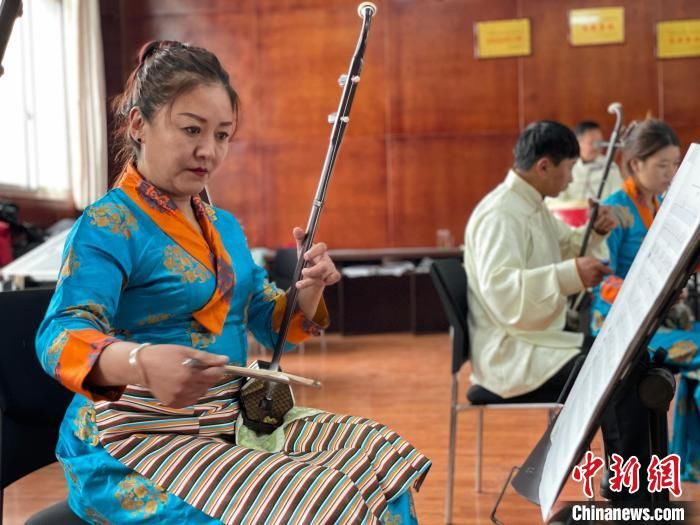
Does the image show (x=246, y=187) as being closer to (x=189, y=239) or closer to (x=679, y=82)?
(x=679, y=82)

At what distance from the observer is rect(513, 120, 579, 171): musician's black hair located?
248 cm

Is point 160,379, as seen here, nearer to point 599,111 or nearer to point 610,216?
point 610,216

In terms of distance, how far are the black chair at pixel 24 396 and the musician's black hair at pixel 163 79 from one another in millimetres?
299

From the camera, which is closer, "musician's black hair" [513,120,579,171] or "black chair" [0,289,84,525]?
"black chair" [0,289,84,525]

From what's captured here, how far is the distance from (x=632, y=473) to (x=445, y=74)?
6.93 metres

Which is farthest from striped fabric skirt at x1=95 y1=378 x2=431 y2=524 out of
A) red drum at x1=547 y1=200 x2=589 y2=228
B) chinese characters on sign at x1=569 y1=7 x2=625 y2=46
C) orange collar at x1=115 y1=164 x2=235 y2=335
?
chinese characters on sign at x1=569 y1=7 x2=625 y2=46

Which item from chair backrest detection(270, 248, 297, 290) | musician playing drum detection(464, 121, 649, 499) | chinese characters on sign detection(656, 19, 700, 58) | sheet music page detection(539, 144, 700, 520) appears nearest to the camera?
sheet music page detection(539, 144, 700, 520)

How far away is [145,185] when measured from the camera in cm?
126

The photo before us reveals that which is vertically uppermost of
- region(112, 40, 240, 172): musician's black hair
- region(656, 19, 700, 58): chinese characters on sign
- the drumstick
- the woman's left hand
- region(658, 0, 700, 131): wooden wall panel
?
region(656, 19, 700, 58): chinese characters on sign

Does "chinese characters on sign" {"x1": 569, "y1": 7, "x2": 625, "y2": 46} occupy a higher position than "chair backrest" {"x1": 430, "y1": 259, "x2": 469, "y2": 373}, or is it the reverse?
"chinese characters on sign" {"x1": 569, "y1": 7, "x2": 625, "y2": 46}

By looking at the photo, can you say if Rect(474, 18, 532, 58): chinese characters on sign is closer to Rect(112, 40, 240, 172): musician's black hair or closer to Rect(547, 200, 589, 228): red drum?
Rect(547, 200, 589, 228): red drum

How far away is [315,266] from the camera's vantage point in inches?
51.3

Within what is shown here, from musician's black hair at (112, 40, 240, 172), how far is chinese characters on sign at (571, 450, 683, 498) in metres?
0.74

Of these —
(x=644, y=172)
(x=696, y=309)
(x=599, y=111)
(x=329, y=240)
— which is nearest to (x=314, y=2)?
(x=329, y=240)
